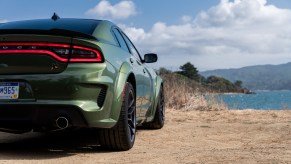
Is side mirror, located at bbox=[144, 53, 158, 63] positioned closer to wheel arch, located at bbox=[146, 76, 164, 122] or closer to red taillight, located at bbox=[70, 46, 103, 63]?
wheel arch, located at bbox=[146, 76, 164, 122]

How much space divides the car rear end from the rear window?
41cm

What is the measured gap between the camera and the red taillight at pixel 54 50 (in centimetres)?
400

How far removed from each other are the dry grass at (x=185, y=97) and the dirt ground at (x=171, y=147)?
541cm

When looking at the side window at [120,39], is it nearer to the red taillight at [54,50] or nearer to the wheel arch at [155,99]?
the red taillight at [54,50]

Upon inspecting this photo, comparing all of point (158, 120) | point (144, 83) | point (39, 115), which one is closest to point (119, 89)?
point (39, 115)

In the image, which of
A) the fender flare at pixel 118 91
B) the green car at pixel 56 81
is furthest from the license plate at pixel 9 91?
the fender flare at pixel 118 91

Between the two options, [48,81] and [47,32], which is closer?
[48,81]

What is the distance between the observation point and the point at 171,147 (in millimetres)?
4977

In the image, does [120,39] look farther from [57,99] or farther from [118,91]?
[57,99]

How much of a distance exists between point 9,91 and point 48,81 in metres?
0.38

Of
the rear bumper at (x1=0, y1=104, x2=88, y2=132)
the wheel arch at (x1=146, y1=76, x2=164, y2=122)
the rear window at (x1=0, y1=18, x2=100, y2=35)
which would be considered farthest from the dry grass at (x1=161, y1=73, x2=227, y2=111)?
the rear bumper at (x1=0, y1=104, x2=88, y2=132)

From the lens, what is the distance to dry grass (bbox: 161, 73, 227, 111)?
12711mm

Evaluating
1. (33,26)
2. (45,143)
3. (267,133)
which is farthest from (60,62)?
(267,133)

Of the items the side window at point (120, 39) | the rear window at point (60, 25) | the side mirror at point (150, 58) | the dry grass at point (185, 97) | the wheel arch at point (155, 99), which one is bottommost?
the dry grass at point (185, 97)
